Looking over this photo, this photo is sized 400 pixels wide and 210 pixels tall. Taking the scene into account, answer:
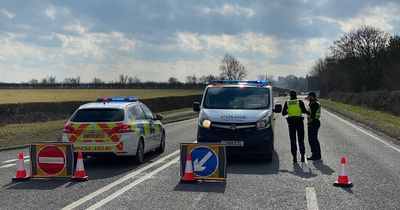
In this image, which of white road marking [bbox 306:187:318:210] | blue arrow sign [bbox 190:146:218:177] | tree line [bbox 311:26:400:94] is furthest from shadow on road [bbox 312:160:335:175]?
tree line [bbox 311:26:400:94]

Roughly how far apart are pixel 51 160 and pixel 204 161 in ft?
10.4

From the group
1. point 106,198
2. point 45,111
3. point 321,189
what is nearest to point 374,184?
point 321,189

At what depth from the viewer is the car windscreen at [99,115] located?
1198 centimetres

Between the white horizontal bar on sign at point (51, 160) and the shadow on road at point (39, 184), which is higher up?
the white horizontal bar on sign at point (51, 160)

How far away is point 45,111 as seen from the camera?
117 ft

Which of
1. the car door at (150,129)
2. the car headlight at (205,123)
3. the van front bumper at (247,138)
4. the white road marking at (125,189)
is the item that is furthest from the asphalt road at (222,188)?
the car headlight at (205,123)

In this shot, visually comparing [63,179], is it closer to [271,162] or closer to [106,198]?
[106,198]

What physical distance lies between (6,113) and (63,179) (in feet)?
78.4

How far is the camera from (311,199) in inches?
315

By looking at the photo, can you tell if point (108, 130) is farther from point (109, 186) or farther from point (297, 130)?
point (297, 130)

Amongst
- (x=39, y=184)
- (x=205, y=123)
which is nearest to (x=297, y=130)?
(x=205, y=123)

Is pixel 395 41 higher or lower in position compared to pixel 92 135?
higher

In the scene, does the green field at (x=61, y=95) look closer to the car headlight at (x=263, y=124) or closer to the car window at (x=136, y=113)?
the car window at (x=136, y=113)

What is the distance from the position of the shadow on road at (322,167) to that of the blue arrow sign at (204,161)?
2.73 metres
